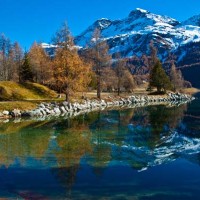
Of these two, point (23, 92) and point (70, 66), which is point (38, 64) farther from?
point (70, 66)

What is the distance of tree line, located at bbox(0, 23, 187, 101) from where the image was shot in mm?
65312

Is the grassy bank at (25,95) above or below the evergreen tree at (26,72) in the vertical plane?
below

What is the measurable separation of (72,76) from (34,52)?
4003cm

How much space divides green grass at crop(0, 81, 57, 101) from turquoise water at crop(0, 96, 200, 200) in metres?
38.4

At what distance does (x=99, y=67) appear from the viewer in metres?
83.7

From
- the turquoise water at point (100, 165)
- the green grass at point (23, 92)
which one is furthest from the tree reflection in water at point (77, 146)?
the green grass at point (23, 92)

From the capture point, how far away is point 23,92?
7750cm

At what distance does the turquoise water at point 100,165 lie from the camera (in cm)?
1617

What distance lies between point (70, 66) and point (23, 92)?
17304mm

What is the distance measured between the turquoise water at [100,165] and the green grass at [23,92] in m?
38.4

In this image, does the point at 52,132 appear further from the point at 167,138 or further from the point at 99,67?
the point at 99,67

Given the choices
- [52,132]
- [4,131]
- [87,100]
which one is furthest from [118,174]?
[87,100]

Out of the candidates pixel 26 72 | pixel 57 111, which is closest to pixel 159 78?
pixel 26 72

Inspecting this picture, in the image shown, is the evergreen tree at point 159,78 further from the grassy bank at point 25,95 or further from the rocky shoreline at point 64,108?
the grassy bank at point 25,95
